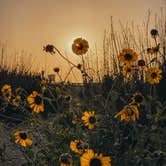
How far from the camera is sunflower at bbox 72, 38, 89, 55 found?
2.95m

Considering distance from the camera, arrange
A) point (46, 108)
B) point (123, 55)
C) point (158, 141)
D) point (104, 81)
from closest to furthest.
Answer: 1. point (158, 141)
2. point (123, 55)
3. point (104, 81)
4. point (46, 108)

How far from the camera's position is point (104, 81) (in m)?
5.24

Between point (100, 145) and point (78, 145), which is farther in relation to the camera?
point (100, 145)

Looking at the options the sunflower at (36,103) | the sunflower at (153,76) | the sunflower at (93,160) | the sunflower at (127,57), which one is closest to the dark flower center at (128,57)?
the sunflower at (127,57)

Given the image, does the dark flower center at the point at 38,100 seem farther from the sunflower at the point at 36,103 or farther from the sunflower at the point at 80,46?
the sunflower at the point at 80,46

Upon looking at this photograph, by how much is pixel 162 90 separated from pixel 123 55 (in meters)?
1.84

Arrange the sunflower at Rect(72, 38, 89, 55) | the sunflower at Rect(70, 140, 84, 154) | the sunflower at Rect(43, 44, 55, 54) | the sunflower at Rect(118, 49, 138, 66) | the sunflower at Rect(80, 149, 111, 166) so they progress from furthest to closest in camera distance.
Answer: the sunflower at Rect(43, 44, 55, 54) → the sunflower at Rect(72, 38, 89, 55) → the sunflower at Rect(118, 49, 138, 66) → the sunflower at Rect(70, 140, 84, 154) → the sunflower at Rect(80, 149, 111, 166)

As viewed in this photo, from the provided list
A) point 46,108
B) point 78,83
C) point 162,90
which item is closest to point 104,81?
point 78,83

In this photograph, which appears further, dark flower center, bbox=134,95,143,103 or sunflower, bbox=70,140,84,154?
dark flower center, bbox=134,95,143,103

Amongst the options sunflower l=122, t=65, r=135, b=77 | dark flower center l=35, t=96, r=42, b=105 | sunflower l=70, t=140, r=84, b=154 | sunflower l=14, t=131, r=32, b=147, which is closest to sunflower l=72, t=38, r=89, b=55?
sunflower l=122, t=65, r=135, b=77

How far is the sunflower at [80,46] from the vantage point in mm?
2945

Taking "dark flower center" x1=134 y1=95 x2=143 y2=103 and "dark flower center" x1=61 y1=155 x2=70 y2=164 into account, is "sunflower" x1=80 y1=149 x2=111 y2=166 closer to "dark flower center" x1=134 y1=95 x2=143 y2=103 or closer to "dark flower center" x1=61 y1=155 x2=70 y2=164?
"dark flower center" x1=61 y1=155 x2=70 y2=164

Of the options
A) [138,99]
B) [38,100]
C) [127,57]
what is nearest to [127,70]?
[127,57]

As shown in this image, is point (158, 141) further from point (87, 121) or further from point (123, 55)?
point (123, 55)
